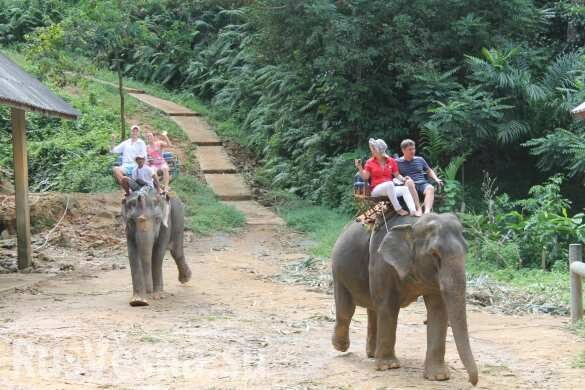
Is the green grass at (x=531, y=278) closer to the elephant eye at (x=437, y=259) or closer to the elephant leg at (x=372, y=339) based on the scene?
the elephant leg at (x=372, y=339)

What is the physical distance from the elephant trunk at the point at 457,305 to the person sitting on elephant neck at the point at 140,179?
5.87 m

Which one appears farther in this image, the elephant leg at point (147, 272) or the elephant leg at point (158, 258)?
the elephant leg at point (158, 258)

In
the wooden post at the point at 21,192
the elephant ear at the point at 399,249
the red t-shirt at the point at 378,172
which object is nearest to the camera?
the elephant ear at the point at 399,249

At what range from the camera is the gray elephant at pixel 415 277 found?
7438 millimetres

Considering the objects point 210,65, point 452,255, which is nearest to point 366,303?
point 452,255

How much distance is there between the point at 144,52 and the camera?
33.3 m

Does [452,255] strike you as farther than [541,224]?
No

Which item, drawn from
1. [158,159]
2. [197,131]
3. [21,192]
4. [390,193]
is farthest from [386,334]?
[197,131]

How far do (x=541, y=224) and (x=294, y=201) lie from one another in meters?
8.53

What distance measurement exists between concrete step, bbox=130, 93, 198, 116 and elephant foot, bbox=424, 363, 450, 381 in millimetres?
21692

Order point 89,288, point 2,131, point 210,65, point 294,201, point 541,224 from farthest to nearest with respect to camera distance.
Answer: point 210,65
point 2,131
point 294,201
point 541,224
point 89,288

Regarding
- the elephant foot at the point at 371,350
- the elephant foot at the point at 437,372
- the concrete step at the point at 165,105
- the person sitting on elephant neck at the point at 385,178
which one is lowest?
the elephant foot at the point at 371,350

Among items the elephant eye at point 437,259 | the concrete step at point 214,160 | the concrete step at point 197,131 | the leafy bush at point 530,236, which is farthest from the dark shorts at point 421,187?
the concrete step at point 197,131

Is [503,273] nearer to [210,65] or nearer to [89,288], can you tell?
[89,288]
